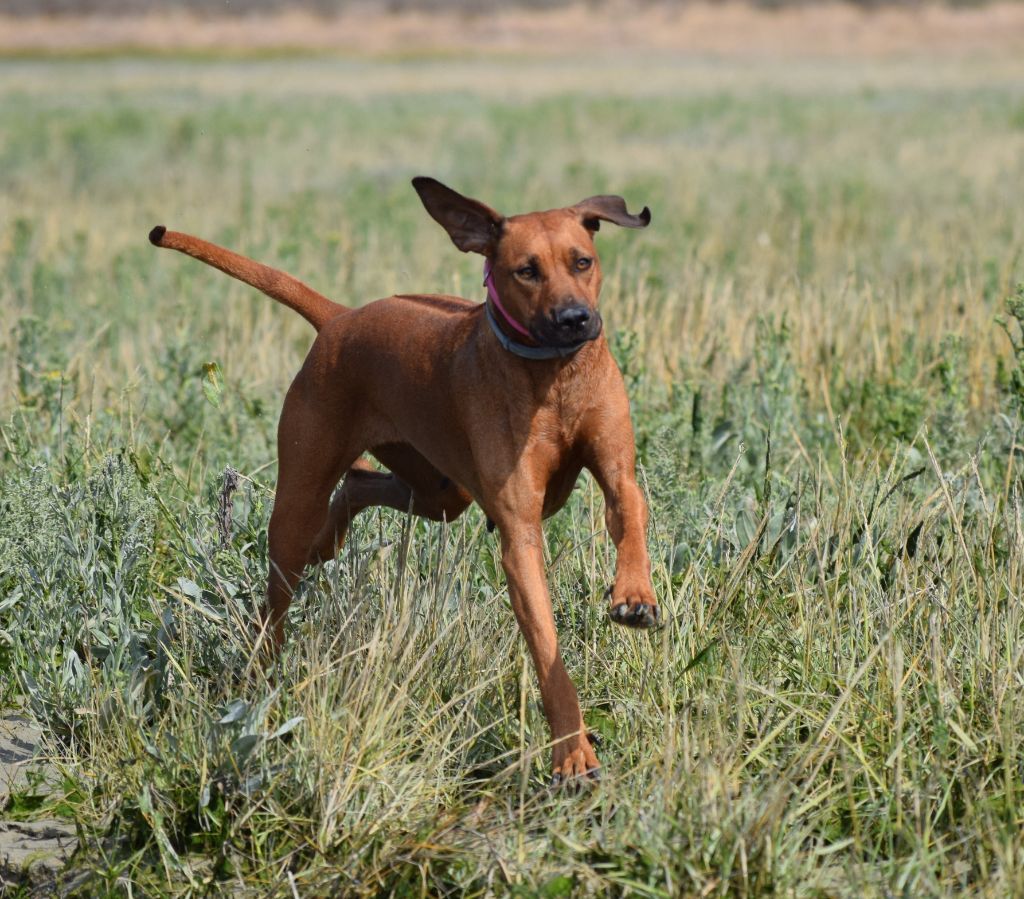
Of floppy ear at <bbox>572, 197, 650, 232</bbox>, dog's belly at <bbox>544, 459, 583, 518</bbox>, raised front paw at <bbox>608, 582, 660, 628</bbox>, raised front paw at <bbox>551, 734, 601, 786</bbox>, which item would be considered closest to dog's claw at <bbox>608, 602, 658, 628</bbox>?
raised front paw at <bbox>608, 582, 660, 628</bbox>

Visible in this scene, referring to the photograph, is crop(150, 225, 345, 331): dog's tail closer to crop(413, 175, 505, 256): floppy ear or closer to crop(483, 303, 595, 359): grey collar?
crop(413, 175, 505, 256): floppy ear

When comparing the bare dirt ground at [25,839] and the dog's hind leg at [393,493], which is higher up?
the dog's hind leg at [393,493]

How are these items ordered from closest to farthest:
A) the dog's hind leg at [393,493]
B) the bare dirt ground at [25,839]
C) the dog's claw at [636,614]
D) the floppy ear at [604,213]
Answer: the dog's claw at [636,614] < the bare dirt ground at [25,839] < the floppy ear at [604,213] < the dog's hind leg at [393,493]

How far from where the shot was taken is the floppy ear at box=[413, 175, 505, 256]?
367cm

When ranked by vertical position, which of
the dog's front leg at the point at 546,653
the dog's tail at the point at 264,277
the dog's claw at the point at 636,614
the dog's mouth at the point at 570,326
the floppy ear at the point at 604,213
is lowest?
the dog's front leg at the point at 546,653

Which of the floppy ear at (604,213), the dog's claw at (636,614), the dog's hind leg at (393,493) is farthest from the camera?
the dog's hind leg at (393,493)

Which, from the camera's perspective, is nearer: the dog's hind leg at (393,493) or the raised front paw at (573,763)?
the raised front paw at (573,763)

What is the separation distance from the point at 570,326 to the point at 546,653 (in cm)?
75

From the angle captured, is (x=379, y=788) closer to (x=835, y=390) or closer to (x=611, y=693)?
(x=611, y=693)

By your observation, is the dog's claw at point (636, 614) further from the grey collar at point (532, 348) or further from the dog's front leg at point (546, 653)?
the grey collar at point (532, 348)

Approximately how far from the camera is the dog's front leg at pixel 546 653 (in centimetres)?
337

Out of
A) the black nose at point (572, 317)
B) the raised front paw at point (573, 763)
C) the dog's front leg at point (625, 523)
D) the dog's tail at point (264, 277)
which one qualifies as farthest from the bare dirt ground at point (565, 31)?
the raised front paw at point (573, 763)

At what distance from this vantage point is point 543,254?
349 cm

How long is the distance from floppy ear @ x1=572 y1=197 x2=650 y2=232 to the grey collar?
1.18ft
